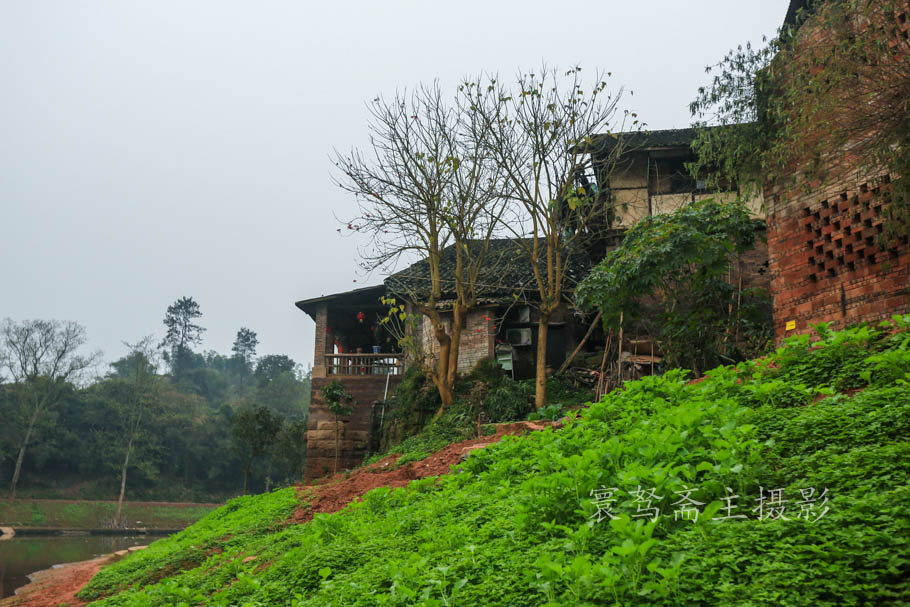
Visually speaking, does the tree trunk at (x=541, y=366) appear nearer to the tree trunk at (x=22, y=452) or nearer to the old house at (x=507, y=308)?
the old house at (x=507, y=308)

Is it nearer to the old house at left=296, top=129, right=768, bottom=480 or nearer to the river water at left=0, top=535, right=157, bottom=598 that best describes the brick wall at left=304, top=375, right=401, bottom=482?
the old house at left=296, top=129, right=768, bottom=480

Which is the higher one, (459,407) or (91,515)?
(459,407)

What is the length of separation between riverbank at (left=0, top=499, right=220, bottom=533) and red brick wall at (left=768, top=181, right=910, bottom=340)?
95.8 feet

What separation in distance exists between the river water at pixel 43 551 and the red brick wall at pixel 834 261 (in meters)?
14.8

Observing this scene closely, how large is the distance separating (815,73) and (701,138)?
2.59 metres

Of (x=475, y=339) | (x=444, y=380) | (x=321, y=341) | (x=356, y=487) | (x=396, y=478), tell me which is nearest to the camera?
(x=396, y=478)

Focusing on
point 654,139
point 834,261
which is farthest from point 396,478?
point 654,139

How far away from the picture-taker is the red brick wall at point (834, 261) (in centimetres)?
798

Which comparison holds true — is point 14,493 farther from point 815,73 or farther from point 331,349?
point 815,73

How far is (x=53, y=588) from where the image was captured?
11.8 meters

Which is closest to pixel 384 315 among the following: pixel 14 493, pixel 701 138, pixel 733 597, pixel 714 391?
pixel 701 138

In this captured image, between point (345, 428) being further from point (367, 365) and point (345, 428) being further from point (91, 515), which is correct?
point (91, 515)

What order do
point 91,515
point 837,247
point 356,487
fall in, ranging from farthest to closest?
point 91,515, point 356,487, point 837,247

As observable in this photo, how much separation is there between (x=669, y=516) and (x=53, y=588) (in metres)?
12.0
